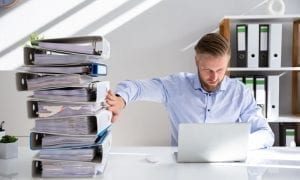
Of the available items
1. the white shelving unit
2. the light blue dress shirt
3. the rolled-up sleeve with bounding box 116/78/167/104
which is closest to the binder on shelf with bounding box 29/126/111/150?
the rolled-up sleeve with bounding box 116/78/167/104

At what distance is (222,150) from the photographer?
129 cm

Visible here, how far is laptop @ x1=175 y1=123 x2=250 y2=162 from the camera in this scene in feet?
4.08

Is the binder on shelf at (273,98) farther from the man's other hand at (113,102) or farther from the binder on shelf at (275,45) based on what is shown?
the man's other hand at (113,102)

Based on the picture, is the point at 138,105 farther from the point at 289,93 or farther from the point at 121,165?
the point at 121,165

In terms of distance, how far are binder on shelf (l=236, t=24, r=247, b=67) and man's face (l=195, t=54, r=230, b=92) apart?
3.31ft

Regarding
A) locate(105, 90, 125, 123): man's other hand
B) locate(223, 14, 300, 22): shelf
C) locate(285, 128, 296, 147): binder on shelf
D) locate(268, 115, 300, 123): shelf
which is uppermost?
locate(223, 14, 300, 22): shelf

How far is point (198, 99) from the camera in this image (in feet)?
6.16

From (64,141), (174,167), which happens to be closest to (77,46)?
(64,141)

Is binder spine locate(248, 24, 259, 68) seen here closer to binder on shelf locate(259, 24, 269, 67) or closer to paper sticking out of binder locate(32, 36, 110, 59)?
binder on shelf locate(259, 24, 269, 67)

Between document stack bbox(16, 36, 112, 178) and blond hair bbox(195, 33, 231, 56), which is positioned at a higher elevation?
blond hair bbox(195, 33, 231, 56)

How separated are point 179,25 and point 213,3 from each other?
337 millimetres

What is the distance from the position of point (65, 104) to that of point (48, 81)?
0.29ft

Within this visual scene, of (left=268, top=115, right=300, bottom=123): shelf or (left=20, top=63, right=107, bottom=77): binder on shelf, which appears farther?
(left=268, top=115, right=300, bottom=123): shelf

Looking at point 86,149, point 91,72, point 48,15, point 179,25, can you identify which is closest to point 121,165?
point 86,149
